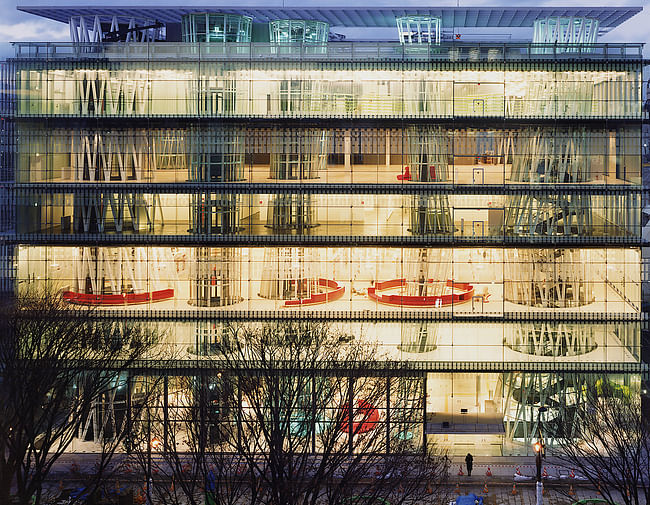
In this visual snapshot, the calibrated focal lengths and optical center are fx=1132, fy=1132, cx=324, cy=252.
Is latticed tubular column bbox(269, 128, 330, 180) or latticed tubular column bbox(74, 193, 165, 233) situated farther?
latticed tubular column bbox(74, 193, 165, 233)

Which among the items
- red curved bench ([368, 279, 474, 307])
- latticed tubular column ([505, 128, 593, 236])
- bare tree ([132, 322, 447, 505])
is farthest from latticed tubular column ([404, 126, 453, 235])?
bare tree ([132, 322, 447, 505])

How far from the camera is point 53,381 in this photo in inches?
2442

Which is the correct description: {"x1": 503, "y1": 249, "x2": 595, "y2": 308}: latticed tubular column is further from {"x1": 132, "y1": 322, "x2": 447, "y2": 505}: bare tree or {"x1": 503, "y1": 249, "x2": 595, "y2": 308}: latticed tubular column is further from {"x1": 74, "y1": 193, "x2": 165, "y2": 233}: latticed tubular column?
{"x1": 74, "y1": 193, "x2": 165, "y2": 233}: latticed tubular column

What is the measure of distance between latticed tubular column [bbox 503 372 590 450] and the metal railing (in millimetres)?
21688

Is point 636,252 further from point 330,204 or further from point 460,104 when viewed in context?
point 330,204

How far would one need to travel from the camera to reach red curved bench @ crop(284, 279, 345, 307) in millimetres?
78375

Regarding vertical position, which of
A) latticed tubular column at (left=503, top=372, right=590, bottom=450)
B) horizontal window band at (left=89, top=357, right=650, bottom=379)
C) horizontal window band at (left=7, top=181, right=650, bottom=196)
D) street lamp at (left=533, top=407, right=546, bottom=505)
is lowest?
street lamp at (left=533, top=407, right=546, bottom=505)

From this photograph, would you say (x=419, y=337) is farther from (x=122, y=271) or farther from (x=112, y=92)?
(x=112, y=92)

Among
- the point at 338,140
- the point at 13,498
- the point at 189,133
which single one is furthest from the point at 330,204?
the point at 13,498

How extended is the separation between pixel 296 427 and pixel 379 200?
56.2 feet

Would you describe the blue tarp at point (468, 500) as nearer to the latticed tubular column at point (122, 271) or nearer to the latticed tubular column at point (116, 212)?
the latticed tubular column at point (122, 271)

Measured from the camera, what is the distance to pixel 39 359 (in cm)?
6438

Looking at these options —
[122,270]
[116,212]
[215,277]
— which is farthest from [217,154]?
[122,270]

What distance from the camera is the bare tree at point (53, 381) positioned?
190 feet
